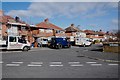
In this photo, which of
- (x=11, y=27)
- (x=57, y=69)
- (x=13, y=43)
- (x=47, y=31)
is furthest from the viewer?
(x=47, y=31)

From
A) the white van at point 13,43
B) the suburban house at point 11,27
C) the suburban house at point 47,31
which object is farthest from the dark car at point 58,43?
the suburban house at point 47,31

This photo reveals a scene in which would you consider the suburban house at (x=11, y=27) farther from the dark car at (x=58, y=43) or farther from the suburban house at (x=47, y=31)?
the dark car at (x=58, y=43)

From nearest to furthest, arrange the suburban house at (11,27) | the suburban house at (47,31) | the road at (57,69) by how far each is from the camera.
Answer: the road at (57,69)
the suburban house at (11,27)
the suburban house at (47,31)

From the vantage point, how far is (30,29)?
51.2 m

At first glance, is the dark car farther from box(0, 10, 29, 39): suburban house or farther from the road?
the road

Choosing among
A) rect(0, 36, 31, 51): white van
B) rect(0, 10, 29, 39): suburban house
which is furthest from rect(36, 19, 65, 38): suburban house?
rect(0, 36, 31, 51): white van

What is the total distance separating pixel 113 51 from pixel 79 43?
23.5 m

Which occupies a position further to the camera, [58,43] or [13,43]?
[58,43]

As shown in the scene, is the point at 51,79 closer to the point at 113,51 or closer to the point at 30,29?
the point at 113,51

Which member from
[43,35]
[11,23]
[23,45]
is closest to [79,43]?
[43,35]

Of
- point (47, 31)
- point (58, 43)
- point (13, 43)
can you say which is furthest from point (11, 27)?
point (13, 43)

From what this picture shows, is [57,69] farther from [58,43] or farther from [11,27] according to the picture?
[11,27]

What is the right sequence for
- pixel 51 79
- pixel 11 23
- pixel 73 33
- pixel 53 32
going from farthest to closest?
pixel 73 33
pixel 53 32
pixel 11 23
pixel 51 79

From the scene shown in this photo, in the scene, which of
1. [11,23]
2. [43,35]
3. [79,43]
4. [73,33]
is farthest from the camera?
[73,33]
